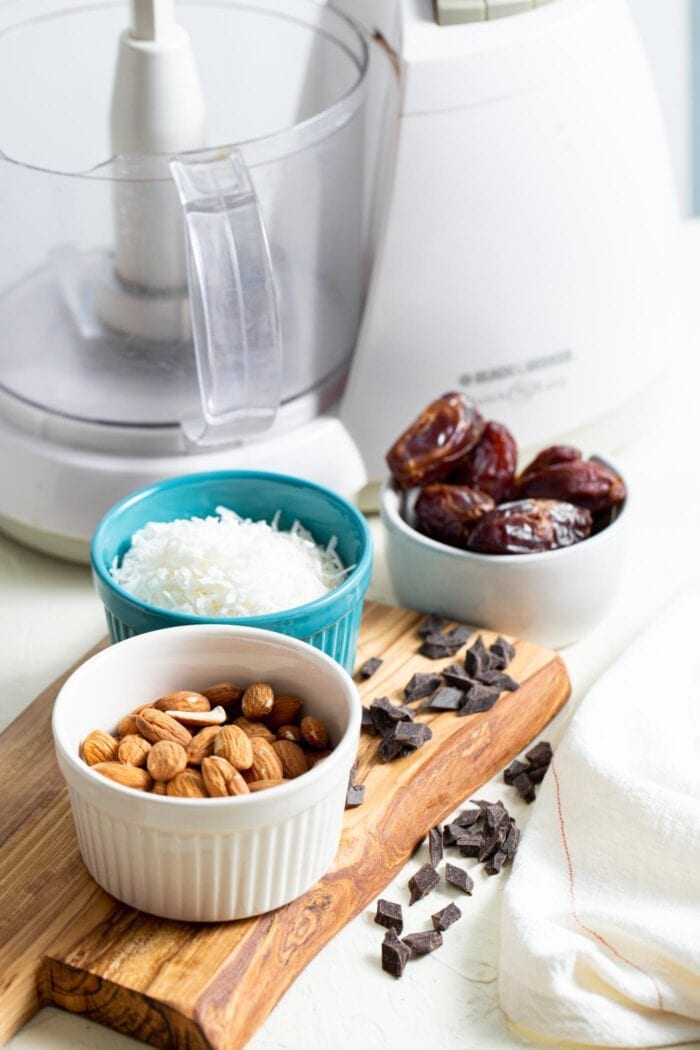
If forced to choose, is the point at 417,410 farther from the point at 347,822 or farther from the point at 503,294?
the point at 347,822

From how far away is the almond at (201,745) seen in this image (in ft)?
2.01

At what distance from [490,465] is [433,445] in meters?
0.04

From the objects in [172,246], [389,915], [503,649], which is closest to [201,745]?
[389,915]

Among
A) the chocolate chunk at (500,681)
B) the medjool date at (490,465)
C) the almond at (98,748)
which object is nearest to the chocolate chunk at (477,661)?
the chocolate chunk at (500,681)

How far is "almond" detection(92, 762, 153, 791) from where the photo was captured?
23.4 inches

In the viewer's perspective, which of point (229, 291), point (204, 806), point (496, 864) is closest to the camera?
point (204, 806)

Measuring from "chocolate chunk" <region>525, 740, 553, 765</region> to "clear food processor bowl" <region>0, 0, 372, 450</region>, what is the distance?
24cm

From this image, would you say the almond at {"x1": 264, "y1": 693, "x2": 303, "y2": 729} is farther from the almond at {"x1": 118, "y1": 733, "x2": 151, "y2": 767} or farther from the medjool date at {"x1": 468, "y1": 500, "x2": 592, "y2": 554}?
the medjool date at {"x1": 468, "y1": 500, "x2": 592, "y2": 554}

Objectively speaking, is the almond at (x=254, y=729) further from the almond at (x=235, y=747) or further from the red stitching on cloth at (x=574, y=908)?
the red stitching on cloth at (x=574, y=908)

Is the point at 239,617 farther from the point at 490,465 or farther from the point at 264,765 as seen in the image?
the point at 490,465

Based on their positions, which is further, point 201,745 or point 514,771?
point 514,771

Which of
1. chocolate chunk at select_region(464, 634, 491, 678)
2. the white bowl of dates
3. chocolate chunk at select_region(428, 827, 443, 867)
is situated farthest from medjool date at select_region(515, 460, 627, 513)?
chocolate chunk at select_region(428, 827, 443, 867)

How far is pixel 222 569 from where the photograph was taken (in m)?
0.72

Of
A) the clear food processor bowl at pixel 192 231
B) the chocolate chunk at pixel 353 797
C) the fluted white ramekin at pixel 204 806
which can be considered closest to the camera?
the fluted white ramekin at pixel 204 806
